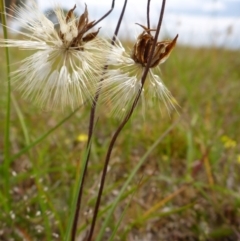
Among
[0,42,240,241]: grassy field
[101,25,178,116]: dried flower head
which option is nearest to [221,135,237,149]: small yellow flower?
[0,42,240,241]: grassy field

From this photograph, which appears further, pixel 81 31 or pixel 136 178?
pixel 136 178

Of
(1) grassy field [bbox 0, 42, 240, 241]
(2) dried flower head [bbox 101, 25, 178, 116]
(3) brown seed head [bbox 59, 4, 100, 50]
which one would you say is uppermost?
(3) brown seed head [bbox 59, 4, 100, 50]

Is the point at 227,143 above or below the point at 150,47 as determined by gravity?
below

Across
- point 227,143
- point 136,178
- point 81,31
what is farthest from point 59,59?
point 227,143

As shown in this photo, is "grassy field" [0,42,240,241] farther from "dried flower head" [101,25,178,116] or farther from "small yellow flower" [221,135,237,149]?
"dried flower head" [101,25,178,116]

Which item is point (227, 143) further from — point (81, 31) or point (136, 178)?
point (81, 31)

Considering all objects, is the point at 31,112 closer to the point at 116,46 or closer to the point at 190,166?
the point at 190,166

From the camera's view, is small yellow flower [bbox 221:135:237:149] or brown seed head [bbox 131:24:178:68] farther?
small yellow flower [bbox 221:135:237:149]

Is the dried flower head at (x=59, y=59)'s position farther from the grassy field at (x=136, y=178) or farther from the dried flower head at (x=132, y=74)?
the grassy field at (x=136, y=178)
